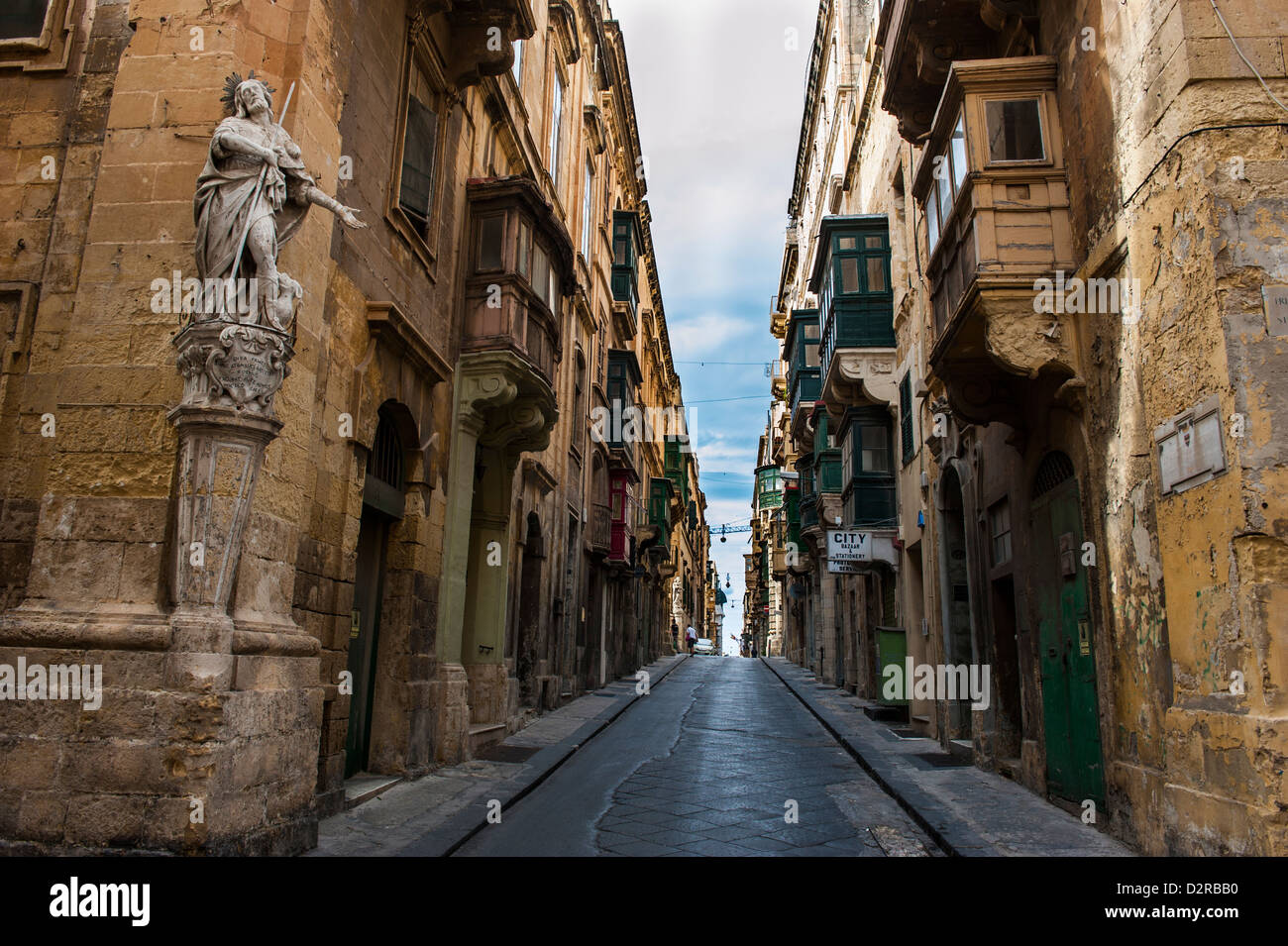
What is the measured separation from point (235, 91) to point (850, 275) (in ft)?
46.3

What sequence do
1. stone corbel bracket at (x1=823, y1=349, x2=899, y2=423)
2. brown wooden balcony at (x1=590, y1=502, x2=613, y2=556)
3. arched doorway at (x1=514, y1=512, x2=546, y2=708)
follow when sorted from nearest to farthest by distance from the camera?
arched doorway at (x1=514, y1=512, x2=546, y2=708), stone corbel bracket at (x1=823, y1=349, x2=899, y2=423), brown wooden balcony at (x1=590, y1=502, x2=613, y2=556)

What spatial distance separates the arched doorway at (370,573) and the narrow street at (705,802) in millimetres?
1956

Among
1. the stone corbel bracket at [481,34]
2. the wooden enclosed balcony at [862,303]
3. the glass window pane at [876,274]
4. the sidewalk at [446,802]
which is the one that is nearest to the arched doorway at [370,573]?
the sidewalk at [446,802]

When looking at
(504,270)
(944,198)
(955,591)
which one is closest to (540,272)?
(504,270)

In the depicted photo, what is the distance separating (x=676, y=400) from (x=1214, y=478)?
162 feet

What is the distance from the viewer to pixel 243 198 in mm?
5527

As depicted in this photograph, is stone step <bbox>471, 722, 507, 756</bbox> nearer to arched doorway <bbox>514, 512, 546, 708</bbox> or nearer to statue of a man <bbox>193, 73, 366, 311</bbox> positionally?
arched doorway <bbox>514, 512, 546, 708</bbox>

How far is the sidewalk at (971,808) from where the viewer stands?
6316 mm

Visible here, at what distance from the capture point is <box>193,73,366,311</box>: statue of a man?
549cm

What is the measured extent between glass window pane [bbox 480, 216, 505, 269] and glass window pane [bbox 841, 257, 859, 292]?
888 cm

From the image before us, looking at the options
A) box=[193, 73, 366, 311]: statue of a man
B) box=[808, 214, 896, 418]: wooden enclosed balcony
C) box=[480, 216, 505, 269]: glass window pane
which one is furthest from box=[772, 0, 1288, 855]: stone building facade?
box=[193, 73, 366, 311]: statue of a man

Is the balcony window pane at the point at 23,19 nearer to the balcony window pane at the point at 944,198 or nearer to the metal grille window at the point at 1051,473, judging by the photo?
the balcony window pane at the point at 944,198

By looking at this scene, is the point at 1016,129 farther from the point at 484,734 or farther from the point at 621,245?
the point at 621,245
